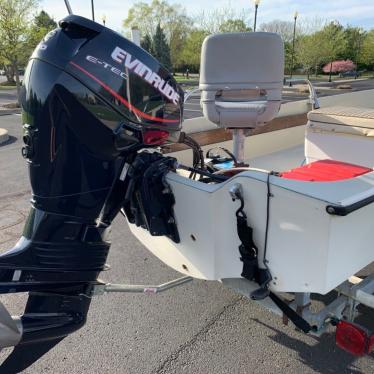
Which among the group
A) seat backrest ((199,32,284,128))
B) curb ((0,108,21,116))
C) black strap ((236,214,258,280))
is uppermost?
seat backrest ((199,32,284,128))

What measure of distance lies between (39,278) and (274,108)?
1.87 metres

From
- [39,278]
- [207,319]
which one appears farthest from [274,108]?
[39,278]

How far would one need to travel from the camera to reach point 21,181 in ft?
16.5

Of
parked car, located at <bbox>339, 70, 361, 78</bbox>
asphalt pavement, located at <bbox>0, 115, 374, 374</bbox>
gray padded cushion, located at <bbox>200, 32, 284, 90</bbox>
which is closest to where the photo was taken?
A: asphalt pavement, located at <bbox>0, 115, 374, 374</bbox>

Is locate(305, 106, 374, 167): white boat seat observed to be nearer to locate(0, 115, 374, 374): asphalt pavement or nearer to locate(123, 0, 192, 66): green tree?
locate(0, 115, 374, 374): asphalt pavement

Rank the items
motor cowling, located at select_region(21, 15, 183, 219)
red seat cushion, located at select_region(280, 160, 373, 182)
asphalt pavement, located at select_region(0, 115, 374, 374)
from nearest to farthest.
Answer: motor cowling, located at select_region(21, 15, 183, 219), red seat cushion, located at select_region(280, 160, 373, 182), asphalt pavement, located at select_region(0, 115, 374, 374)

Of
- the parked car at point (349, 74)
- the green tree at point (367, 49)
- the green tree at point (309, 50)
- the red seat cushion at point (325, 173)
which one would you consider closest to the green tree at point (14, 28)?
the red seat cushion at point (325, 173)

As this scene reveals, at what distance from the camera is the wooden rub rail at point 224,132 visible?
2.64 m

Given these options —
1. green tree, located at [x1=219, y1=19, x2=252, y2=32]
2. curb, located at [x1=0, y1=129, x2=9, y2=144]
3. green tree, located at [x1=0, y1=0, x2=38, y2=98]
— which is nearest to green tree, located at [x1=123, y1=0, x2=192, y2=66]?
green tree, located at [x1=219, y1=19, x2=252, y2=32]

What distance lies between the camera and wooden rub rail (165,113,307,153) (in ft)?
8.65

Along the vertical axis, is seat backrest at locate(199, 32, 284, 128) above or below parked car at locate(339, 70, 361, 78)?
above

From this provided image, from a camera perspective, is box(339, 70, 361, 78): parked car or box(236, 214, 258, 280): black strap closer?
box(236, 214, 258, 280): black strap

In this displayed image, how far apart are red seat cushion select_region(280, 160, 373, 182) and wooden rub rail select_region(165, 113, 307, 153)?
2.99 ft

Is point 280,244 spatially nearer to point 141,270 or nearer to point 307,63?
point 141,270
